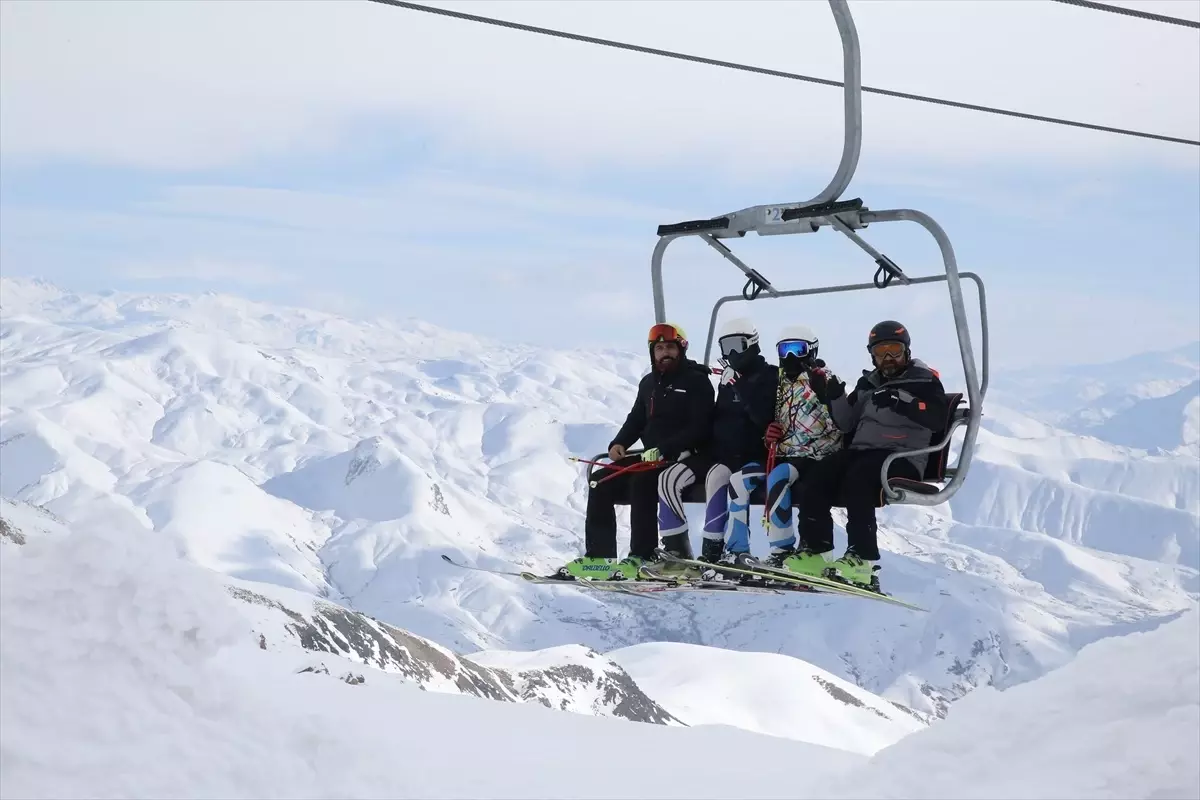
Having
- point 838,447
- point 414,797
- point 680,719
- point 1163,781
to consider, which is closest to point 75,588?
point 414,797

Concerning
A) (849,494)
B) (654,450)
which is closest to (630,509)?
(654,450)

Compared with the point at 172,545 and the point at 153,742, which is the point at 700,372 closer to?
the point at 172,545

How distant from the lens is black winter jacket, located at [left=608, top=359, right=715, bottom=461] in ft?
35.0

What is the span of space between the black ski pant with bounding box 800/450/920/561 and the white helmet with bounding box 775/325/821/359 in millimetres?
854

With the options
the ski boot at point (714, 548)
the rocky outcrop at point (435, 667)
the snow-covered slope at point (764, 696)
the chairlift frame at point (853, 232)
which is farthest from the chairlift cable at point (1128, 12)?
the snow-covered slope at point (764, 696)

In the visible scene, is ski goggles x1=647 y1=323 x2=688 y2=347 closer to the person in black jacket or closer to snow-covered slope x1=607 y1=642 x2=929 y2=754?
the person in black jacket

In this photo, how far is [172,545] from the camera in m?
9.19

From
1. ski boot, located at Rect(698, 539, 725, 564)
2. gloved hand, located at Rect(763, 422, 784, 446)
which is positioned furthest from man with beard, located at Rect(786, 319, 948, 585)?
ski boot, located at Rect(698, 539, 725, 564)

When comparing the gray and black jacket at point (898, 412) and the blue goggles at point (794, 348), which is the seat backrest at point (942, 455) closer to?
the gray and black jacket at point (898, 412)

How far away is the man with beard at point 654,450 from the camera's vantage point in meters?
10.7

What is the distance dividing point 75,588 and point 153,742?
1.22 meters

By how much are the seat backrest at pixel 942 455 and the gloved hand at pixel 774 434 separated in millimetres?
1171

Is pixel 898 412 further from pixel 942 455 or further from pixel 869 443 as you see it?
pixel 942 455

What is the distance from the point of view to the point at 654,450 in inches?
425
